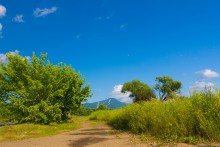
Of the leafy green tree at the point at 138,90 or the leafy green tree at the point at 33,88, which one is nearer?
the leafy green tree at the point at 33,88

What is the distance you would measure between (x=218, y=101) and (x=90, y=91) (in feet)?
87.8

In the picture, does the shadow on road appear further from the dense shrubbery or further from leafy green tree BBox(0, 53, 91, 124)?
leafy green tree BBox(0, 53, 91, 124)

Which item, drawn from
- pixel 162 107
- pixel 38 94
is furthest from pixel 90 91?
pixel 162 107

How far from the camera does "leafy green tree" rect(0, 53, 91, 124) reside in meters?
29.1

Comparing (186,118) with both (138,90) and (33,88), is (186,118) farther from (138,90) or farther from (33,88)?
(138,90)

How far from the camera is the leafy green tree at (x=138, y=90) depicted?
8131cm

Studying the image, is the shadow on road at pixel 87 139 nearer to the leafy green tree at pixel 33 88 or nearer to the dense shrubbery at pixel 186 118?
the dense shrubbery at pixel 186 118

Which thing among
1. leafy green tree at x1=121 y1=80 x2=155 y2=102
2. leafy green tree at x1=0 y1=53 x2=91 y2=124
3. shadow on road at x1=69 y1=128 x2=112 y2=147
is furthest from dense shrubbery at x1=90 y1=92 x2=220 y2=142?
leafy green tree at x1=121 y1=80 x2=155 y2=102

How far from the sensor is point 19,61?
3072cm

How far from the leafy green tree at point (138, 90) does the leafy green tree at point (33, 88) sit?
49373 mm

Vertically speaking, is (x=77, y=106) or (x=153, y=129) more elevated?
(x=77, y=106)

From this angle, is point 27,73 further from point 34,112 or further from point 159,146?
point 159,146

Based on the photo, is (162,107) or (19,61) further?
(19,61)

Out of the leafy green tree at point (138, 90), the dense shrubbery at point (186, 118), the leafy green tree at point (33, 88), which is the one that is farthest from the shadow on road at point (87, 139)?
the leafy green tree at point (138, 90)
